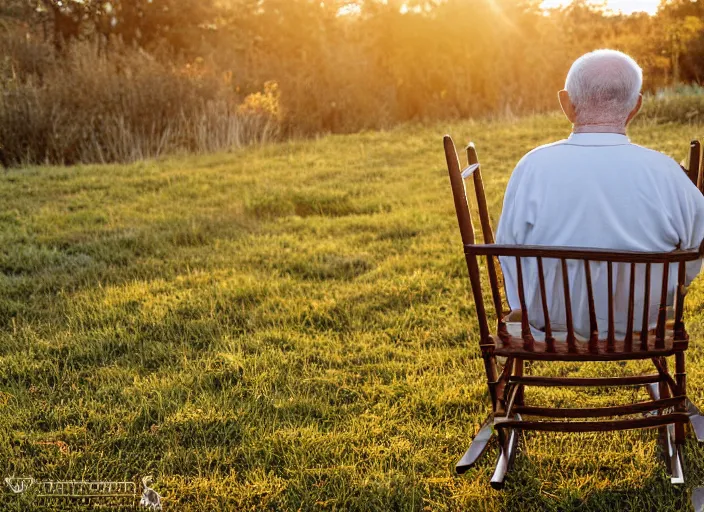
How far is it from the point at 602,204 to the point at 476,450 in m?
1.06

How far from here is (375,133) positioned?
42.6 feet

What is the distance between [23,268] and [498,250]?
473 cm

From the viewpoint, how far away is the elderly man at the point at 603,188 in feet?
8.02

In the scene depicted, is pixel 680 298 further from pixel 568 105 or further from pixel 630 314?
pixel 568 105

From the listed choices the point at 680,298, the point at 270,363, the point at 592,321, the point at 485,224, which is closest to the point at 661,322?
the point at 680,298

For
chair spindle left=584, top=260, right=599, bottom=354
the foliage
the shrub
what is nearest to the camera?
chair spindle left=584, top=260, right=599, bottom=354

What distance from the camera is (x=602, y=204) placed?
97.4 inches

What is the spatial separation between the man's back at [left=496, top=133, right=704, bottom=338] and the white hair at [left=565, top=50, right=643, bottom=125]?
7cm

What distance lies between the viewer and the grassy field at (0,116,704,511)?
3006 mm

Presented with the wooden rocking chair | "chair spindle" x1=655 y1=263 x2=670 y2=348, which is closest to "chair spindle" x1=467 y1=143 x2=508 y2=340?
the wooden rocking chair

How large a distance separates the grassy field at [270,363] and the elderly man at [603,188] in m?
1.04

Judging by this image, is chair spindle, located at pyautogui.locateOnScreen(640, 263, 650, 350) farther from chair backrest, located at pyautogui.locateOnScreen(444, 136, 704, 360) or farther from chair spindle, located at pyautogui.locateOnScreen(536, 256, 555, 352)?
chair spindle, located at pyautogui.locateOnScreen(536, 256, 555, 352)

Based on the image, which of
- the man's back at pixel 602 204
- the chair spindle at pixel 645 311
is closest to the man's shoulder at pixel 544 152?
the man's back at pixel 602 204

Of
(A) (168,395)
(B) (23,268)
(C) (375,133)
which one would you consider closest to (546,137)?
(C) (375,133)
